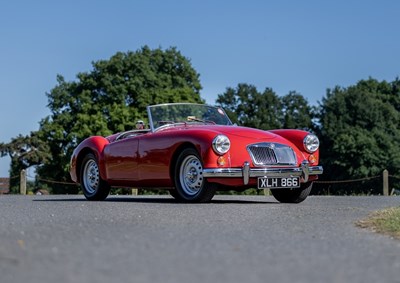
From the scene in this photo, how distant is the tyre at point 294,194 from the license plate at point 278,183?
1.87 feet

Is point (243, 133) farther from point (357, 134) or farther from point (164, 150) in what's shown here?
point (357, 134)

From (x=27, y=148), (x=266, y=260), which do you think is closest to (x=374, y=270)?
(x=266, y=260)

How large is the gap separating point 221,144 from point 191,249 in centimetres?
549

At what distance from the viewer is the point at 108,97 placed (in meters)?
50.6

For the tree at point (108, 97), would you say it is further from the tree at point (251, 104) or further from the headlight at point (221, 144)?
the headlight at point (221, 144)

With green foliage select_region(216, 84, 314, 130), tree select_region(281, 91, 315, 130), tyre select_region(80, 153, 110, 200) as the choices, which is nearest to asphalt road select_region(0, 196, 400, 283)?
tyre select_region(80, 153, 110, 200)

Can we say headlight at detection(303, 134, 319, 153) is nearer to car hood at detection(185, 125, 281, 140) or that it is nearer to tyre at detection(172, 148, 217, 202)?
car hood at detection(185, 125, 281, 140)

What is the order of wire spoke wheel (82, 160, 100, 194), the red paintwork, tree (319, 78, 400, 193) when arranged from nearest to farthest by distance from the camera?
the red paintwork < wire spoke wheel (82, 160, 100, 194) < tree (319, 78, 400, 193)

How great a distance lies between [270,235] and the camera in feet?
21.8

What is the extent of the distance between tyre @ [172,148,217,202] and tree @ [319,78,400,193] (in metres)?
41.9

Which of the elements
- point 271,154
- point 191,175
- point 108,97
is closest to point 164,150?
point 191,175

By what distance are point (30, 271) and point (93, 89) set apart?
157 feet

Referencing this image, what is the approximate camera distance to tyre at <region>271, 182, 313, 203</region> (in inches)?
471

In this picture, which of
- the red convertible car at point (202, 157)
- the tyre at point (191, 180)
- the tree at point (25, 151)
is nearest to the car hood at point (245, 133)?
the red convertible car at point (202, 157)
